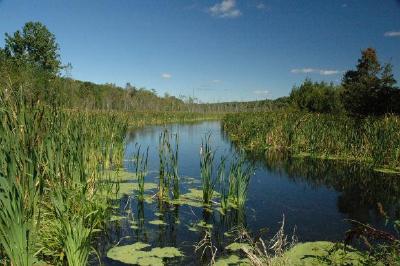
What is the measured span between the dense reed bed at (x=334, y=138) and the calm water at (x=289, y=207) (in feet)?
3.02

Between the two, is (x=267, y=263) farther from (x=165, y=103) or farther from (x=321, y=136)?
(x=165, y=103)

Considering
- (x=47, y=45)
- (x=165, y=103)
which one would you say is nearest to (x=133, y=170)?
(x=47, y=45)

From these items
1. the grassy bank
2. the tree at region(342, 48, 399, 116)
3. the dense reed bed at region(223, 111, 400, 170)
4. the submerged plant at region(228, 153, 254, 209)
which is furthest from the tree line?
the grassy bank

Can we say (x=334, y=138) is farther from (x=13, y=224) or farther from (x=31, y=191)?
(x=13, y=224)

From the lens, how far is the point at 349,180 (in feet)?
36.1

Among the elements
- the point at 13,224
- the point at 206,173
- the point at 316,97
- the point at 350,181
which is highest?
the point at 316,97

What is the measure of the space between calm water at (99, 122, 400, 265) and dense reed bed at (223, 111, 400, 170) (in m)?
0.92

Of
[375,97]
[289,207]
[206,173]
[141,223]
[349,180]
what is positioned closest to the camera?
[141,223]

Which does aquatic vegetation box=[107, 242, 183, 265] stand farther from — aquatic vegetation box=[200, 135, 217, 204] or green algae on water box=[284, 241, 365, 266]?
aquatic vegetation box=[200, 135, 217, 204]

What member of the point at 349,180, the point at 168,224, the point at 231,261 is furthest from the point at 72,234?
the point at 349,180

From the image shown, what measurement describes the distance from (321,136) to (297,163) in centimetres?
231

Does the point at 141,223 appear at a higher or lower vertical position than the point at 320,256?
lower

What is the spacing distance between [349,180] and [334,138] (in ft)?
12.7

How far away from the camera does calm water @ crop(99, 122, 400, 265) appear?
614 cm
